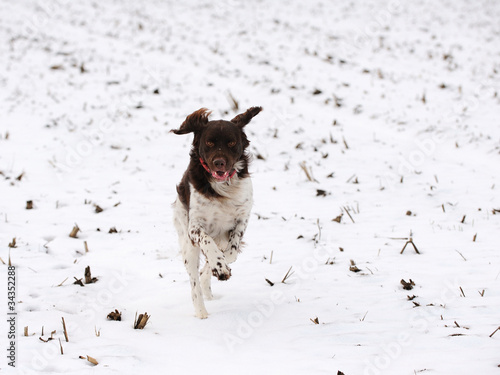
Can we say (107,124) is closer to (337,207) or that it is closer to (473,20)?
(337,207)

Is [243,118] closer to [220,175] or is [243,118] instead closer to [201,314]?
[220,175]

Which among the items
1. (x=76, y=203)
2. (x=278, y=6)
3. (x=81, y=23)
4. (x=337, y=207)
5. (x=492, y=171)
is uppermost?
(x=278, y=6)

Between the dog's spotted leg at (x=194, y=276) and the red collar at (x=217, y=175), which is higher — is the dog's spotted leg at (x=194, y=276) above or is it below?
below

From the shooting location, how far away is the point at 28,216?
17.9ft

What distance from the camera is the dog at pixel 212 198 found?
3.54m

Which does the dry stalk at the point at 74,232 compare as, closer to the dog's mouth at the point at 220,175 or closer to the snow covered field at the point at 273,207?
the snow covered field at the point at 273,207

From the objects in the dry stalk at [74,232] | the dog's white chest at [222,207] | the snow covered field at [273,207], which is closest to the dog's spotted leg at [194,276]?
the snow covered field at [273,207]

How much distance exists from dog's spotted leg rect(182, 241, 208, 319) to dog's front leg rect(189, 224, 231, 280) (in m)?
0.18

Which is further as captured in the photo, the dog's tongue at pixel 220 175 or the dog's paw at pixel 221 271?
the dog's tongue at pixel 220 175

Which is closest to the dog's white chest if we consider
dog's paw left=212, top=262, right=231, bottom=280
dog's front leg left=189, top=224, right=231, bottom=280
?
dog's front leg left=189, top=224, right=231, bottom=280

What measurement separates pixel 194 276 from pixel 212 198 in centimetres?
71

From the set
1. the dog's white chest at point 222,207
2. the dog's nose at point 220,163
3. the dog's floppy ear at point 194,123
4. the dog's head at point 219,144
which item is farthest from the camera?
the dog's floppy ear at point 194,123

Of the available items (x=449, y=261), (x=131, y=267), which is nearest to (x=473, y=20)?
(x=449, y=261)

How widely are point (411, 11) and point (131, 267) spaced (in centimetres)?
2491
